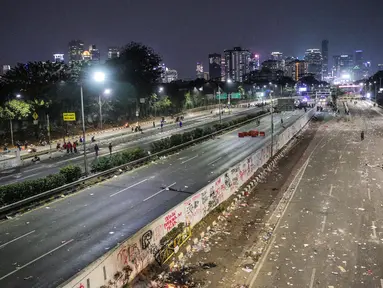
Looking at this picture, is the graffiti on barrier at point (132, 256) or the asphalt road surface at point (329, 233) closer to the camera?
the graffiti on barrier at point (132, 256)

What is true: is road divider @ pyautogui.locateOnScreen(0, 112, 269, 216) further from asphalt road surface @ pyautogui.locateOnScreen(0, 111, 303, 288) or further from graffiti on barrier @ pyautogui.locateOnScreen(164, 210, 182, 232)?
graffiti on barrier @ pyautogui.locateOnScreen(164, 210, 182, 232)

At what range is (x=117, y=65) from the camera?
3442 inches

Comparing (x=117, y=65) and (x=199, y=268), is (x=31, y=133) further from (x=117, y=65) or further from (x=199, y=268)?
(x=199, y=268)

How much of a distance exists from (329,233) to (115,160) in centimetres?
1906

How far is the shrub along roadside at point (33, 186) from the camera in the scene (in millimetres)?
21641

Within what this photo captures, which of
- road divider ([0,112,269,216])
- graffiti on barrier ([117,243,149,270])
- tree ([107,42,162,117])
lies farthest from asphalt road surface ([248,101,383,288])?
tree ([107,42,162,117])

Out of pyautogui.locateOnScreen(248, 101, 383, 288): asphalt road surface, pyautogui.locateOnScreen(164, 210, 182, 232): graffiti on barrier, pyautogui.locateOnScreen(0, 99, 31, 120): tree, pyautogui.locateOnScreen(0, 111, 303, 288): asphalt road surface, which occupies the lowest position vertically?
pyautogui.locateOnScreen(248, 101, 383, 288): asphalt road surface

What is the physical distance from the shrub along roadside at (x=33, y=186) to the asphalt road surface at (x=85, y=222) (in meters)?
1.44

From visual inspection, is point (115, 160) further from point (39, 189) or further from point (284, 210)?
point (284, 210)

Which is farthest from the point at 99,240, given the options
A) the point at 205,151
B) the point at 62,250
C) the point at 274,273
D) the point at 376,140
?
the point at 376,140

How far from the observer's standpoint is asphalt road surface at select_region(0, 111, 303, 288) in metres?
14.1

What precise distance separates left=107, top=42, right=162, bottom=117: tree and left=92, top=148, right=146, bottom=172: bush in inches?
2039

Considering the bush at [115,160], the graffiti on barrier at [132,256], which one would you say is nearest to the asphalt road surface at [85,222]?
the bush at [115,160]

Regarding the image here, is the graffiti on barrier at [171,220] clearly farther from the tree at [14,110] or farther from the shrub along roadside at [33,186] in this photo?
the tree at [14,110]
